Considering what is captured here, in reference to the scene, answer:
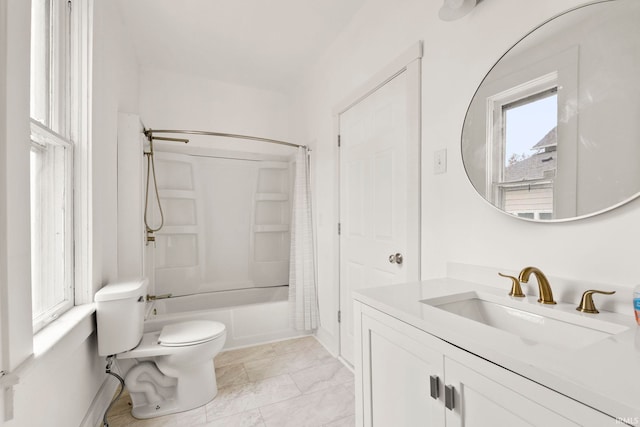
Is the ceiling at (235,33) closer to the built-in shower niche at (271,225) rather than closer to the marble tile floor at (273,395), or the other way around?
the built-in shower niche at (271,225)

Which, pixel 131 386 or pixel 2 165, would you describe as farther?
pixel 131 386

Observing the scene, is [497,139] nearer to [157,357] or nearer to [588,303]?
[588,303]

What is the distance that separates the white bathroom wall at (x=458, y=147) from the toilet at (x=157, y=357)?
1.44 meters

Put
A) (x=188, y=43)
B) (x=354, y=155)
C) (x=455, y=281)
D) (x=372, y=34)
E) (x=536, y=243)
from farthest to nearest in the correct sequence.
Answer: (x=188, y=43)
(x=354, y=155)
(x=372, y=34)
(x=455, y=281)
(x=536, y=243)

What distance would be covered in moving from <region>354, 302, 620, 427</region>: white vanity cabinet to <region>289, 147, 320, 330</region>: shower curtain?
1588 millimetres

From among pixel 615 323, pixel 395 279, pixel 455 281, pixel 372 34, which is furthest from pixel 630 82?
pixel 372 34

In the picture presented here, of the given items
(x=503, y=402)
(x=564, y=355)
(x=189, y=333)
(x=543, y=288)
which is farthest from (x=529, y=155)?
(x=189, y=333)

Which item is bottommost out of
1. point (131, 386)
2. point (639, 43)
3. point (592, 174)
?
point (131, 386)

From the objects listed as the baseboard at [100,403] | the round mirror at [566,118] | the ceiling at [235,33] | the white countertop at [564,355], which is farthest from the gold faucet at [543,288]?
the baseboard at [100,403]

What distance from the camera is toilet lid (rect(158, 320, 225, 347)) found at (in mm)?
1744

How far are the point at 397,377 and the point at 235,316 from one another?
193 centimetres

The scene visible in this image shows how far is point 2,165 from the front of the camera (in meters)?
0.82

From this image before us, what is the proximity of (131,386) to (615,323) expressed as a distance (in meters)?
2.24

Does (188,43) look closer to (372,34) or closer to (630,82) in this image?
(372,34)
